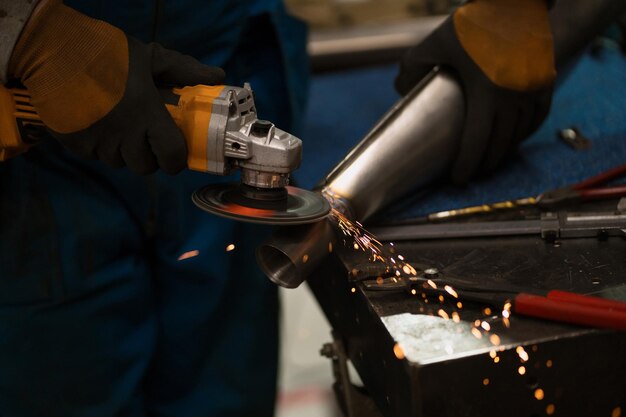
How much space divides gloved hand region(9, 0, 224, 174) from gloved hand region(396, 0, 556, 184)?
1.47 feet

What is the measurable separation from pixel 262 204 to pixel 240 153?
0.07 m

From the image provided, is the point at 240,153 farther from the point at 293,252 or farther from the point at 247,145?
the point at 293,252

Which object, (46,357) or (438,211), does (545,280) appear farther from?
(46,357)

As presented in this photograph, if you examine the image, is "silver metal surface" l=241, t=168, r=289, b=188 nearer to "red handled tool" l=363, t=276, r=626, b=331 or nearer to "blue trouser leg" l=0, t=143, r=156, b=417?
"red handled tool" l=363, t=276, r=626, b=331

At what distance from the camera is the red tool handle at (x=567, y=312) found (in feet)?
2.63

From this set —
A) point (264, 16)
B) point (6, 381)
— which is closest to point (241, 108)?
point (264, 16)

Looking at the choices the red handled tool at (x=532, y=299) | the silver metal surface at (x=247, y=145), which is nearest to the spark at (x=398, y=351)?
the red handled tool at (x=532, y=299)

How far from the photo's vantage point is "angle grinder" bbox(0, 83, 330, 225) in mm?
915

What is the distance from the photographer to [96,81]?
97cm

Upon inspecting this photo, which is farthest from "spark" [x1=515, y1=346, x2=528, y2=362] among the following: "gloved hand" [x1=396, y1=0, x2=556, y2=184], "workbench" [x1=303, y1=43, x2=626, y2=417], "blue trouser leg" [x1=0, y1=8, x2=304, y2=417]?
"blue trouser leg" [x1=0, y1=8, x2=304, y2=417]

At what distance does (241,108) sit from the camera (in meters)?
0.94

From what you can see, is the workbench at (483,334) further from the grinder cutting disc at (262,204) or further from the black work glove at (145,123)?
the black work glove at (145,123)

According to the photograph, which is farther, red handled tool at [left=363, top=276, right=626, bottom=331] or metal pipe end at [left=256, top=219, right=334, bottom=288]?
metal pipe end at [left=256, top=219, right=334, bottom=288]

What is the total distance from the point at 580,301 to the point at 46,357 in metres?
0.84
